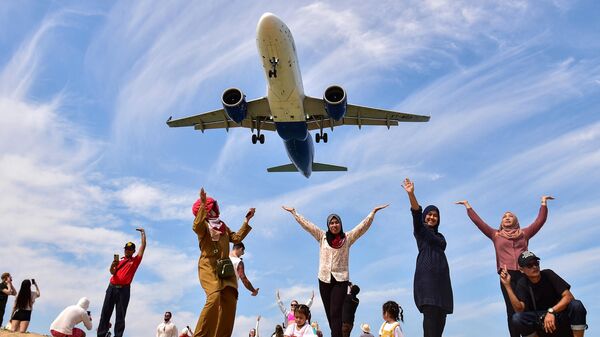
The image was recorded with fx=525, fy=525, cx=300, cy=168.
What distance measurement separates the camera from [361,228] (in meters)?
8.38

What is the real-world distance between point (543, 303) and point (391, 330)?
1891 mm

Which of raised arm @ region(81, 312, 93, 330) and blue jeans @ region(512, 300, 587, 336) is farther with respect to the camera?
raised arm @ region(81, 312, 93, 330)

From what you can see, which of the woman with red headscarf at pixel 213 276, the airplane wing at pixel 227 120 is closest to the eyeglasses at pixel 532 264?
the woman with red headscarf at pixel 213 276

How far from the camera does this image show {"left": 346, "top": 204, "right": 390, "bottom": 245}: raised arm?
834 centimetres

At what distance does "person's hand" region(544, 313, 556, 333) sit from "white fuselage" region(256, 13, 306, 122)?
1873 cm

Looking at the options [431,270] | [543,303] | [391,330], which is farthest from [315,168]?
[543,303]

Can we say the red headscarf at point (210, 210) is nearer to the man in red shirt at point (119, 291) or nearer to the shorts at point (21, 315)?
the man in red shirt at point (119, 291)

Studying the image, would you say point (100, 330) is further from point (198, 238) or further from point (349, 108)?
point (349, 108)

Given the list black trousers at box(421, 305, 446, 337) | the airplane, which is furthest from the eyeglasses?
the airplane

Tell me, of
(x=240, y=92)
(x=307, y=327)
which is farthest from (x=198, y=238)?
(x=240, y=92)

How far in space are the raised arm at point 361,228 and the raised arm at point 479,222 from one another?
1468 mm

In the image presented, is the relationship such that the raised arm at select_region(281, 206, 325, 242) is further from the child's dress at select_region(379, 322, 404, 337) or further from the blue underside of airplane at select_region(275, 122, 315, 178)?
the blue underside of airplane at select_region(275, 122, 315, 178)

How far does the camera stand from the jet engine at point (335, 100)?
2395 cm

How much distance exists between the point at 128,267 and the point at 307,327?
13.0 feet
